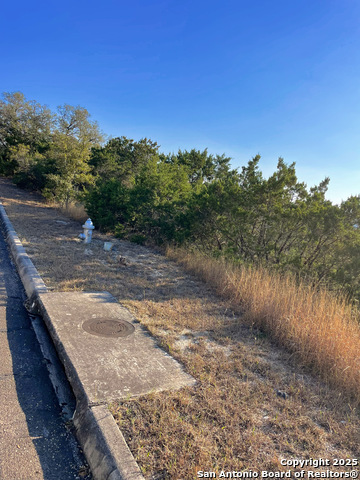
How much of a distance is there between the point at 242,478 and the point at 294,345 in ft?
6.39

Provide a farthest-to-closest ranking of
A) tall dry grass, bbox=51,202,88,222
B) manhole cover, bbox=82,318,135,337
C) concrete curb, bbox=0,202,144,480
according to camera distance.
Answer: tall dry grass, bbox=51,202,88,222
manhole cover, bbox=82,318,135,337
concrete curb, bbox=0,202,144,480

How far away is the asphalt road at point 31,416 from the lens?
6.38 feet

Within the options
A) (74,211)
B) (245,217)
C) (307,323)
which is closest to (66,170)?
(74,211)

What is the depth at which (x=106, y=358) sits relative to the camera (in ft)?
9.77

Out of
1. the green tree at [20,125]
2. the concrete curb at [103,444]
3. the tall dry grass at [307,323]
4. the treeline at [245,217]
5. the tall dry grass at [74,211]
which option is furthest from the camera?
the green tree at [20,125]

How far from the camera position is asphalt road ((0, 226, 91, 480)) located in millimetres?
1945

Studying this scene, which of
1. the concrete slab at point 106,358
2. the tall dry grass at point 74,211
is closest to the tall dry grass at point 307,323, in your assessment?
the concrete slab at point 106,358

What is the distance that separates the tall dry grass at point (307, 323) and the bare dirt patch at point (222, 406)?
0.55ft

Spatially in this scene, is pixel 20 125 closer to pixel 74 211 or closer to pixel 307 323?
pixel 74 211

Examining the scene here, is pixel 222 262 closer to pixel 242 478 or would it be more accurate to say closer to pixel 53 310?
pixel 53 310

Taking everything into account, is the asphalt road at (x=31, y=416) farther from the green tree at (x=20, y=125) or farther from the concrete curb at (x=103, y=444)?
the green tree at (x=20, y=125)

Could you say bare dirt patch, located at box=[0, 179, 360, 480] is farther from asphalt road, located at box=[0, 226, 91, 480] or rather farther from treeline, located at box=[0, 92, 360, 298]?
treeline, located at box=[0, 92, 360, 298]

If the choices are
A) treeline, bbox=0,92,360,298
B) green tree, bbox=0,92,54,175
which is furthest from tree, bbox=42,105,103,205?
green tree, bbox=0,92,54,175

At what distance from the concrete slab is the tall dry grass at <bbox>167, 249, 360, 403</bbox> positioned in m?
1.44
